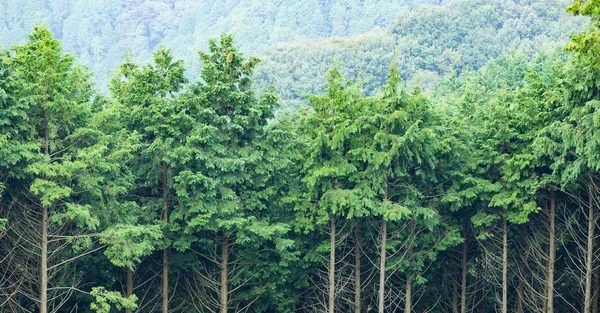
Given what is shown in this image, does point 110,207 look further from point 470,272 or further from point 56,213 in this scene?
point 470,272

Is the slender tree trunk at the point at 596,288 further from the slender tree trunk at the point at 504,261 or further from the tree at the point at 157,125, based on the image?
the tree at the point at 157,125

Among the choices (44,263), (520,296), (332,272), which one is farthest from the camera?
(520,296)

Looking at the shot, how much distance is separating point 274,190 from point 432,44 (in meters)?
89.1

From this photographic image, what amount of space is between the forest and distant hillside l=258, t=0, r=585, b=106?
69.1 m

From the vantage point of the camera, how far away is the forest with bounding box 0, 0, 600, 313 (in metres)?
18.4

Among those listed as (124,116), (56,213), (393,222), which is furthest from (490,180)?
(56,213)

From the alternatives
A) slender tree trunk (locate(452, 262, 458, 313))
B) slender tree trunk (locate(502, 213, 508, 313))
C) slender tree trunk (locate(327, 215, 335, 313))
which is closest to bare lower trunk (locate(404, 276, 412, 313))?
slender tree trunk (locate(327, 215, 335, 313))

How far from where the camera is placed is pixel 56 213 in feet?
58.7

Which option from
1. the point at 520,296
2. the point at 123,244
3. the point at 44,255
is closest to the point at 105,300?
the point at 123,244

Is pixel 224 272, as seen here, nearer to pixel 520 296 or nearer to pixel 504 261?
pixel 504 261

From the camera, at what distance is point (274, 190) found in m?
22.0

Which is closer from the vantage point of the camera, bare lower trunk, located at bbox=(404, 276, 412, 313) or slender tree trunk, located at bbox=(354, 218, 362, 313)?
slender tree trunk, located at bbox=(354, 218, 362, 313)

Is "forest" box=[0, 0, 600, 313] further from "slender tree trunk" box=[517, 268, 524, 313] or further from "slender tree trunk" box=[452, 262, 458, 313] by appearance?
"slender tree trunk" box=[452, 262, 458, 313]

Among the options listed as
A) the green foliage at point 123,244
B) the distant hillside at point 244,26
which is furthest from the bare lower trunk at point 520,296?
the distant hillside at point 244,26
